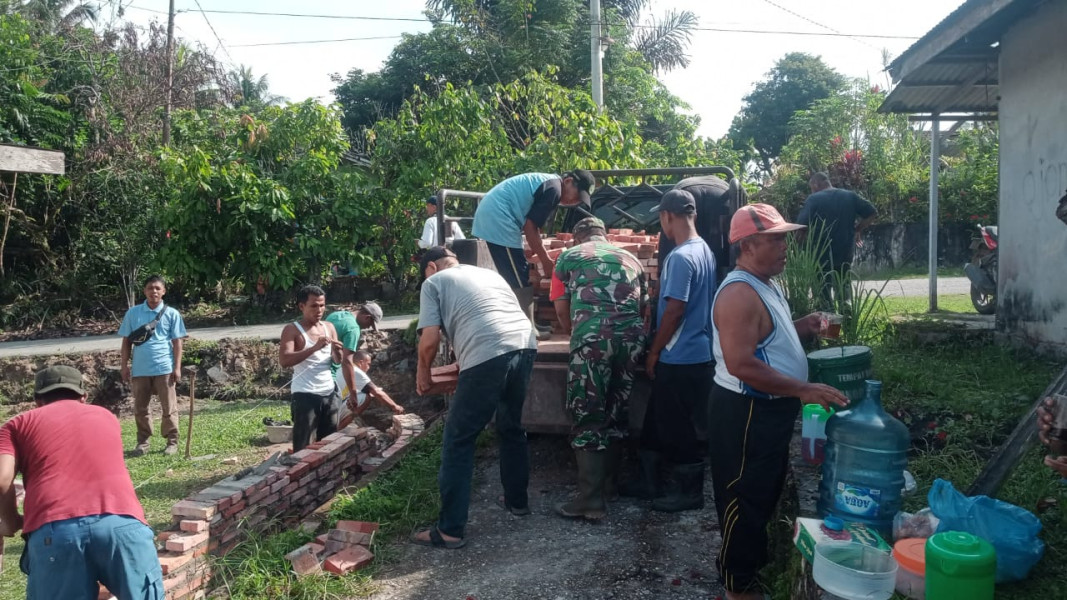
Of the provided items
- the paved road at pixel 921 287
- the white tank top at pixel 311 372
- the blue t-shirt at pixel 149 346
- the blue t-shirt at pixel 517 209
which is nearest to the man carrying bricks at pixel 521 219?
the blue t-shirt at pixel 517 209

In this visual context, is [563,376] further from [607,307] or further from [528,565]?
[528,565]

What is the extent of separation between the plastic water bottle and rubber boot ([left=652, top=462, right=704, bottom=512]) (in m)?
1.53

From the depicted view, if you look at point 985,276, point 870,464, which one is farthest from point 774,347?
point 985,276

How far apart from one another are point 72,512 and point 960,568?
3213 mm

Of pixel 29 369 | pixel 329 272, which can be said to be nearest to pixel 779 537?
pixel 29 369

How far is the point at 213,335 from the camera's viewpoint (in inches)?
482

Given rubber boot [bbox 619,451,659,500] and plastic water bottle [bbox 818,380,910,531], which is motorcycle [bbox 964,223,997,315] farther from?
plastic water bottle [bbox 818,380,910,531]

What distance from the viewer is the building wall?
591 centimetres

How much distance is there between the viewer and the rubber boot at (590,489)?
15.0ft

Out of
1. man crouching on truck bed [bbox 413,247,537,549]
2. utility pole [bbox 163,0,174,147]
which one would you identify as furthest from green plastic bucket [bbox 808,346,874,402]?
utility pole [bbox 163,0,174,147]

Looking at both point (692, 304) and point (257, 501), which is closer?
point (692, 304)

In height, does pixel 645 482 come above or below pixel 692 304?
below

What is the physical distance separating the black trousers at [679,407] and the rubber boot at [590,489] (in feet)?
1.25

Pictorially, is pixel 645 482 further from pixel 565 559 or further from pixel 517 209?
pixel 517 209
